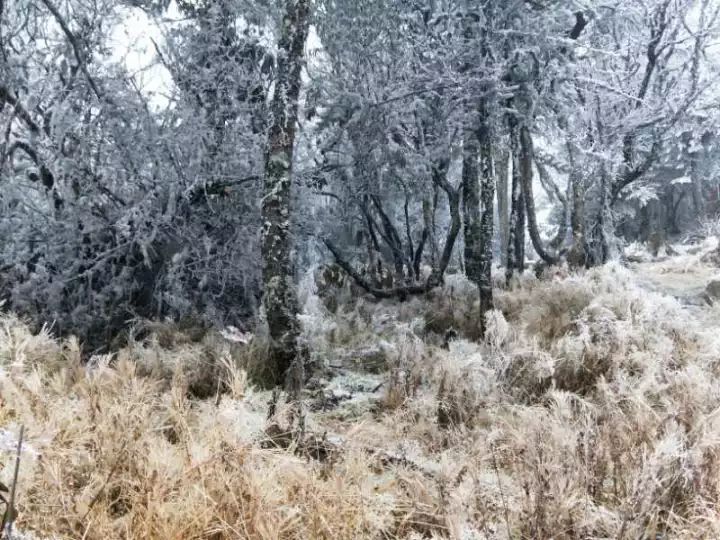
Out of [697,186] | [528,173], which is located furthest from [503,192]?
[697,186]

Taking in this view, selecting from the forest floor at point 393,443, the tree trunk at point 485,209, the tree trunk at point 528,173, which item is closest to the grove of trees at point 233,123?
the tree trunk at point 485,209

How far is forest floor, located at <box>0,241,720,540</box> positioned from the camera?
7.83 ft

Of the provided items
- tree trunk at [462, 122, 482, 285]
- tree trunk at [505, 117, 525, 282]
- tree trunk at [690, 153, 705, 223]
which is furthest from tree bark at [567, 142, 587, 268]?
tree trunk at [690, 153, 705, 223]

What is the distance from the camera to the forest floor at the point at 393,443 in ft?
7.83

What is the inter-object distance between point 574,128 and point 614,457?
30.0 feet

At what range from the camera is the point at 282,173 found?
4.80 m

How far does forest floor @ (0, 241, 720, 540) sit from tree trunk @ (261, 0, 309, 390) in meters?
0.74

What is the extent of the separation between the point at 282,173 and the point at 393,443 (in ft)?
8.40

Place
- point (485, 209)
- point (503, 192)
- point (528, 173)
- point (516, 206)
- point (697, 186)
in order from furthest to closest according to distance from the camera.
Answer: point (697, 186), point (503, 192), point (516, 206), point (528, 173), point (485, 209)

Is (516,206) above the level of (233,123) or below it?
below

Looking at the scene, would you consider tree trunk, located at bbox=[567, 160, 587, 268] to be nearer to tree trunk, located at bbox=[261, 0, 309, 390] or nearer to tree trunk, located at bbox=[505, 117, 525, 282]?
tree trunk, located at bbox=[505, 117, 525, 282]

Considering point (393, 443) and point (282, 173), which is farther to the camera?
point (282, 173)

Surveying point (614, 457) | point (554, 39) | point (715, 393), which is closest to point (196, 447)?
point (614, 457)

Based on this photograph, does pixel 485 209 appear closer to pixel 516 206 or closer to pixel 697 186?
pixel 516 206
